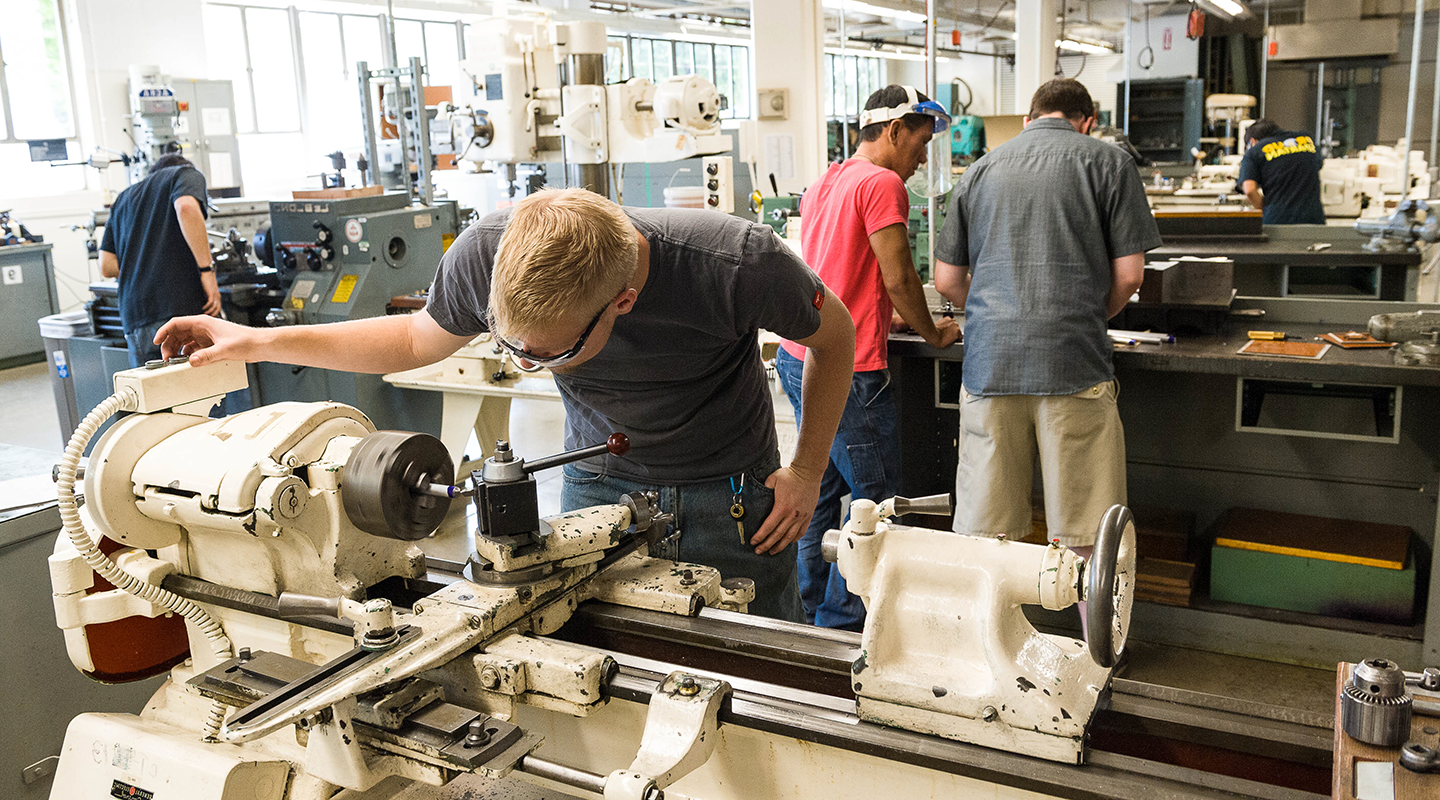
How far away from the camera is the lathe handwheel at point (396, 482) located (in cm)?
114

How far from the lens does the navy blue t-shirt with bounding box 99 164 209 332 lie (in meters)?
3.58

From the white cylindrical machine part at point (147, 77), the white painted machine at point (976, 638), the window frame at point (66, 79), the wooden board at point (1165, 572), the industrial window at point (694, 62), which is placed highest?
the industrial window at point (694, 62)

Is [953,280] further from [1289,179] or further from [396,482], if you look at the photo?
[1289,179]

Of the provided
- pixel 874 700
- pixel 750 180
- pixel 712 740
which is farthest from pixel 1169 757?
pixel 750 180

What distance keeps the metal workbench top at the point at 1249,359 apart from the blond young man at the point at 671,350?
3.42 feet

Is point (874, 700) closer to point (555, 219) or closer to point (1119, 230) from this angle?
point (555, 219)

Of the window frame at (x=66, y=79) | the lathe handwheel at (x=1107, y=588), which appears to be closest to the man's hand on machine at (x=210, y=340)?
the lathe handwheel at (x=1107, y=588)

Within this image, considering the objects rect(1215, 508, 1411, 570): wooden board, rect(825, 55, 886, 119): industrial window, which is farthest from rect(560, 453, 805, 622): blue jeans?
rect(825, 55, 886, 119): industrial window

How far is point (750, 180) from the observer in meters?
4.88

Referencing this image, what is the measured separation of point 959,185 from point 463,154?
144 centimetres

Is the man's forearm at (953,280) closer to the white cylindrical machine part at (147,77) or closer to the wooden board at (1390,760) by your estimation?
the wooden board at (1390,760)

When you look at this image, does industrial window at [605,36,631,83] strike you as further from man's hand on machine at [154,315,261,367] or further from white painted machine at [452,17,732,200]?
man's hand on machine at [154,315,261,367]

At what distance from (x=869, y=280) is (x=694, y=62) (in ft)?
34.2

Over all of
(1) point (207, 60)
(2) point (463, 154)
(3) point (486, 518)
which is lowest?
(3) point (486, 518)
